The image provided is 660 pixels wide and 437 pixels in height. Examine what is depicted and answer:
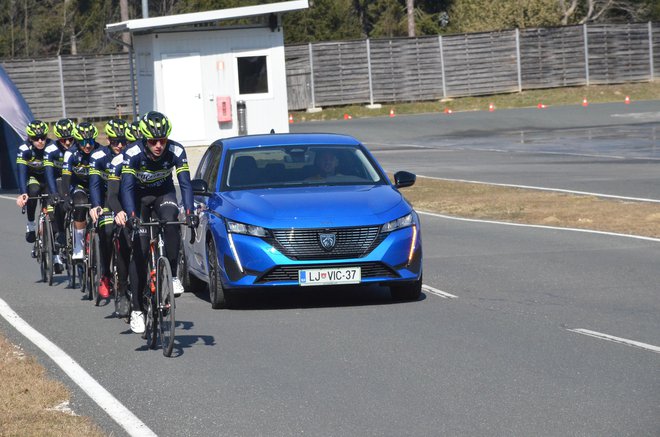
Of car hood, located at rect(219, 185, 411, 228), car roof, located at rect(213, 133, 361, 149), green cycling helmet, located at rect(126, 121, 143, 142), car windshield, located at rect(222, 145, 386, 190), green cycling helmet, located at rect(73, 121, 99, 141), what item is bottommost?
car hood, located at rect(219, 185, 411, 228)

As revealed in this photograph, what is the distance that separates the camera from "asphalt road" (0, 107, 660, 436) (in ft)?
24.1

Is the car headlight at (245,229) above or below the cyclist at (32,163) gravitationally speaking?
below

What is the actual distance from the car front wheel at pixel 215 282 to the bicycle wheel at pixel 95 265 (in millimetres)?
1019

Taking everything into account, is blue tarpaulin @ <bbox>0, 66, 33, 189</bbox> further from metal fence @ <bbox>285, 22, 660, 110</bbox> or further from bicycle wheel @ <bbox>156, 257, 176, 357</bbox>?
metal fence @ <bbox>285, 22, 660, 110</bbox>

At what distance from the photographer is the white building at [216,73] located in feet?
120

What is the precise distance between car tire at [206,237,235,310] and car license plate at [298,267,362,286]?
80 cm

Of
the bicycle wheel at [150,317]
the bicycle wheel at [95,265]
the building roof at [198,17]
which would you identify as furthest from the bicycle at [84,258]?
the building roof at [198,17]

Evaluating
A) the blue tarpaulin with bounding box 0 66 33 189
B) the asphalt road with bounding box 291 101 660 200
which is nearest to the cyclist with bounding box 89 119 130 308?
the asphalt road with bounding box 291 101 660 200

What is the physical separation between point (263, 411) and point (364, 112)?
1683 inches

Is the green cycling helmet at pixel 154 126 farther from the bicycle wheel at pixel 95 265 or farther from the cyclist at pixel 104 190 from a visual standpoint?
the bicycle wheel at pixel 95 265

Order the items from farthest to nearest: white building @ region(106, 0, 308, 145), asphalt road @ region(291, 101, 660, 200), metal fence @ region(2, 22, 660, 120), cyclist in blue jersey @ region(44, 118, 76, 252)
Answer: metal fence @ region(2, 22, 660, 120) → white building @ region(106, 0, 308, 145) → asphalt road @ region(291, 101, 660, 200) → cyclist in blue jersey @ region(44, 118, 76, 252)

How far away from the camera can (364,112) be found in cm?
5003

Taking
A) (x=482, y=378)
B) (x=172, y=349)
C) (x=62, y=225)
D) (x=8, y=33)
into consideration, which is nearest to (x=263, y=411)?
(x=482, y=378)

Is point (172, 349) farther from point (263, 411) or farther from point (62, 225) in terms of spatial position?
point (62, 225)
